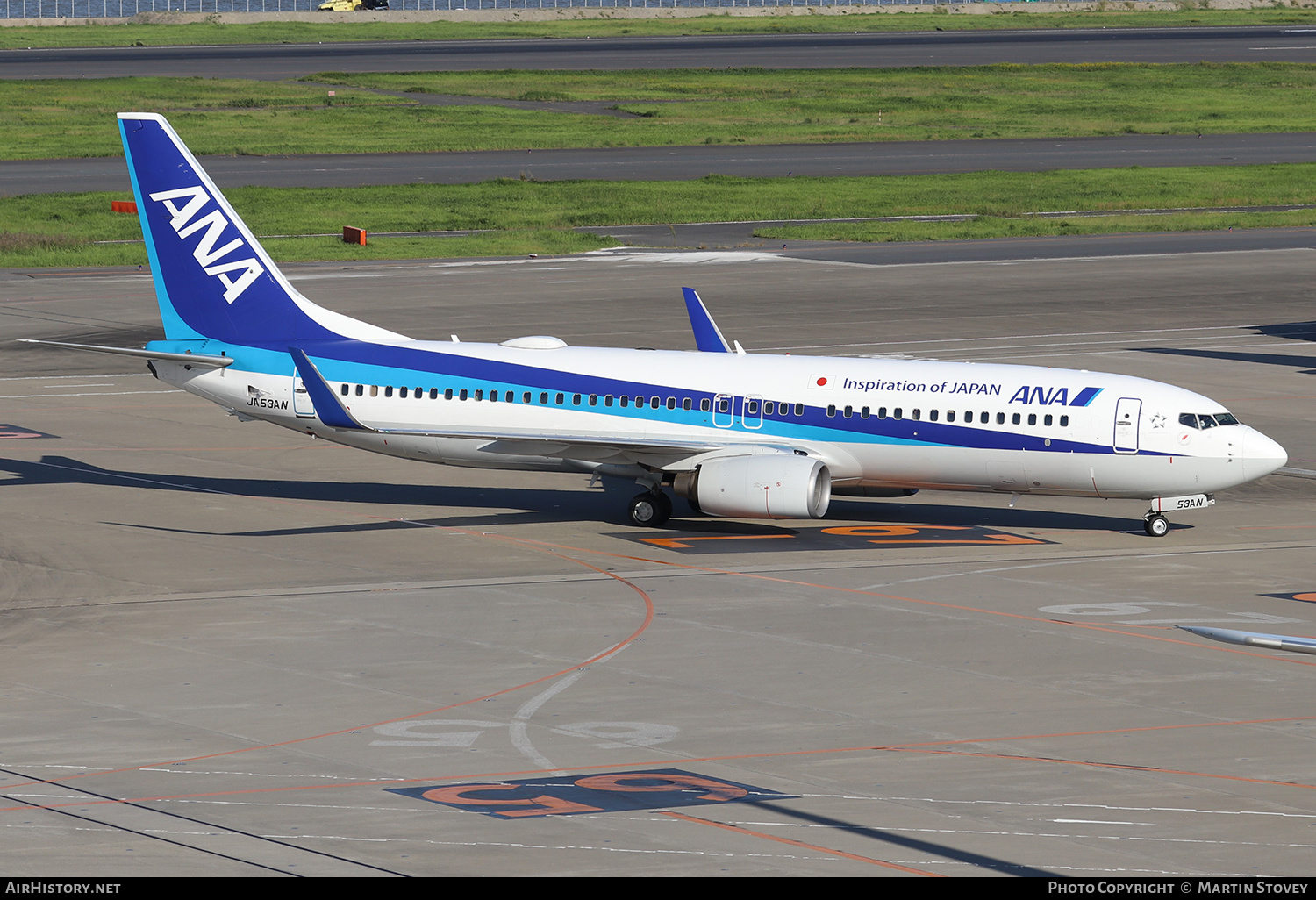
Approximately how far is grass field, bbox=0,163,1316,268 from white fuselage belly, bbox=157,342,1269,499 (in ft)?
178

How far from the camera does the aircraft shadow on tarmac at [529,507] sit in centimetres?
4628

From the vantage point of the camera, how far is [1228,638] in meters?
17.6

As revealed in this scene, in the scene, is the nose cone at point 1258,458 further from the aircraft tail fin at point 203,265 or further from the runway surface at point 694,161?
the runway surface at point 694,161

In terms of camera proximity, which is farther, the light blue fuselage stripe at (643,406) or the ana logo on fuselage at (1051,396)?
the light blue fuselage stripe at (643,406)

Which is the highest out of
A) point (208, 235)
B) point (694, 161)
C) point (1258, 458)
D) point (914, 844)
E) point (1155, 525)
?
point (694, 161)

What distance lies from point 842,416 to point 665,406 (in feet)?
14.7

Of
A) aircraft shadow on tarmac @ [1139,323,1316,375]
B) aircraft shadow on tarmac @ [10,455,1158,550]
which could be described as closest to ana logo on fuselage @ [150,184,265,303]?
aircraft shadow on tarmac @ [10,455,1158,550]

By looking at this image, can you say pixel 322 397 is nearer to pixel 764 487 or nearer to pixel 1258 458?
pixel 764 487

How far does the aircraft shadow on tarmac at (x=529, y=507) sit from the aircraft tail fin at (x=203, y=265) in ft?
15.6

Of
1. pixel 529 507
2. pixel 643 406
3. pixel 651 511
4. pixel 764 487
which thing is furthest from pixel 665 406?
pixel 529 507

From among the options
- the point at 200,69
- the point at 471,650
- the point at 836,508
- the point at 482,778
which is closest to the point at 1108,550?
the point at 836,508

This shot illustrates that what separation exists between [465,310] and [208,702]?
53.4 meters

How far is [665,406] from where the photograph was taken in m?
45.9

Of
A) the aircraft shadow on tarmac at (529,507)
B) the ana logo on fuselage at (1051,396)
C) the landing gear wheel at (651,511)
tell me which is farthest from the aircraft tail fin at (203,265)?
the ana logo on fuselage at (1051,396)
